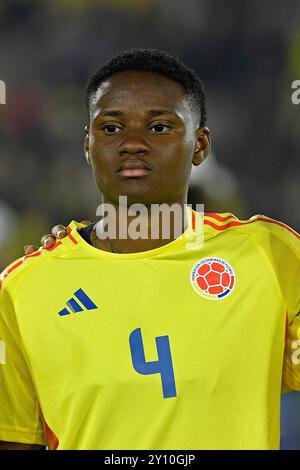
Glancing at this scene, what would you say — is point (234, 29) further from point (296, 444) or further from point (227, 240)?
point (227, 240)

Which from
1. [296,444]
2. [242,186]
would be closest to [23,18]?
[242,186]

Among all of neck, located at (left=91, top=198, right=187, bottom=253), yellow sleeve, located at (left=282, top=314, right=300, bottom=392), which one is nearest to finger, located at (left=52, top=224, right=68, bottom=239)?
neck, located at (left=91, top=198, right=187, bottom=253)

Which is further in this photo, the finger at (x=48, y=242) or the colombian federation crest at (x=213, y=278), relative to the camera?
the finger at (x=48, y=242)

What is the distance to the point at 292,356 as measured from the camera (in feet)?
6.53


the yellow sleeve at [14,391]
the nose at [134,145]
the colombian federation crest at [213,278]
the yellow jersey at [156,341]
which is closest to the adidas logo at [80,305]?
the yellow jersey at [156,341]

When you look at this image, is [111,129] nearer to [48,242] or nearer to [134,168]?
[134,168]

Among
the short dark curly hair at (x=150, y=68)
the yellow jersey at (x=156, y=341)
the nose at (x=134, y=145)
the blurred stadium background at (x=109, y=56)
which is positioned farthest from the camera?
the blurred stadium background at (x=109, y=56)

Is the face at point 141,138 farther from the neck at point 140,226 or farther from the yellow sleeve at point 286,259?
the yellow sleeve at point 286,259

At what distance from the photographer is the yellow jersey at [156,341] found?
6.31ft

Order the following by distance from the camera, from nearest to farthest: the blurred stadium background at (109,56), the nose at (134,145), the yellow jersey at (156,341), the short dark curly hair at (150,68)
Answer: the yellow jersey at (156,341) < the nose at (134,145) < the short dark curly hair at (150,68) < the blurred stadium background at (109,56)

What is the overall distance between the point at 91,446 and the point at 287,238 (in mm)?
724

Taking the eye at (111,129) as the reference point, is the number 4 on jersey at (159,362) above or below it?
below

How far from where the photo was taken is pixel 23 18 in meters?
5.61
